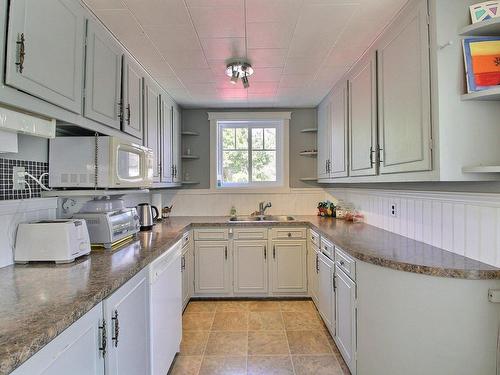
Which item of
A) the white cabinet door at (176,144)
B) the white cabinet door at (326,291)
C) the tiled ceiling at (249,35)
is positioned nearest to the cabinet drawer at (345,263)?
the white cabinet door at (326,291)

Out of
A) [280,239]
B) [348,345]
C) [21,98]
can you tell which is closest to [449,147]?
[348,345]

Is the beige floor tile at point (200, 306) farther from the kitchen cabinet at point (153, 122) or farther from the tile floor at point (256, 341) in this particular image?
the kitchen cabinet at point (153, 122)

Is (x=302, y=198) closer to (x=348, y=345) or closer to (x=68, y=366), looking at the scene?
(x=348, y=345)

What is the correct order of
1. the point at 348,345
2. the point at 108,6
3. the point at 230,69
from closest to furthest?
the point at 108,6 → the point at 348,345 → the point at 230,69

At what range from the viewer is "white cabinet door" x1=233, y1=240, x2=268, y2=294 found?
3162 millimetres

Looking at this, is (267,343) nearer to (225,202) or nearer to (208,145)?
(225,202)

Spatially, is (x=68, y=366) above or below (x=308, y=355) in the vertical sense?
above

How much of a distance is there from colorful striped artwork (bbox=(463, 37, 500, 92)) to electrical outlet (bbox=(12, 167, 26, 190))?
87.7 inches

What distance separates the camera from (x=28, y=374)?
740 millimetres

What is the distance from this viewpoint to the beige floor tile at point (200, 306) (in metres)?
2.98

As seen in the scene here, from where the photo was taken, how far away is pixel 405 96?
1.63 m

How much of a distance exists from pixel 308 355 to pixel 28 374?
193 centimetres

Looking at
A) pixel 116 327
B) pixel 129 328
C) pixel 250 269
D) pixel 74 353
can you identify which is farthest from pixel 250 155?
pixel 74 353

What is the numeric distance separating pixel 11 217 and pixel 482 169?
2203 mm
